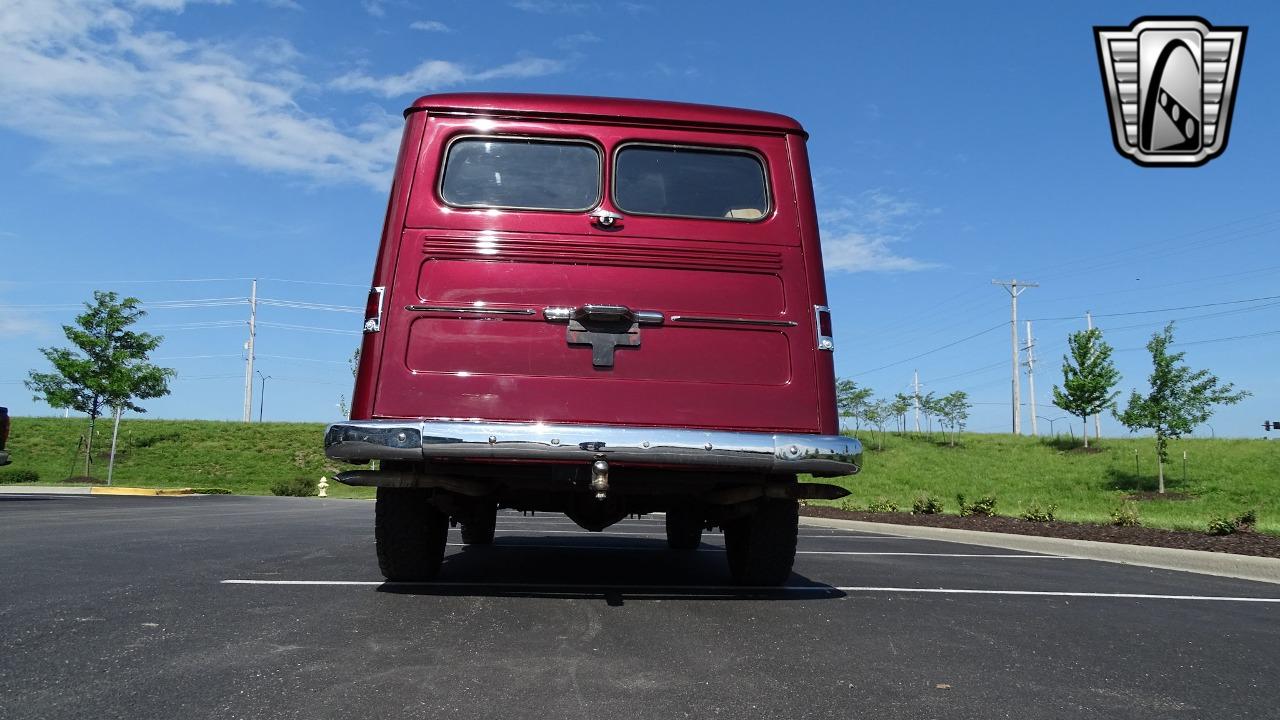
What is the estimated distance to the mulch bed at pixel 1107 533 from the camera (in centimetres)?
871

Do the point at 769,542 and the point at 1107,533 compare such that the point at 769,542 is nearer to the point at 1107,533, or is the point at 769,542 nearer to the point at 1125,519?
the point at 1107,533

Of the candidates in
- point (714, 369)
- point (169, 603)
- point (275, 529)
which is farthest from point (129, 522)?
point (714, 369)

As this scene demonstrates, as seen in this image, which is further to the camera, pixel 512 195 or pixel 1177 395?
pixel 1177 395

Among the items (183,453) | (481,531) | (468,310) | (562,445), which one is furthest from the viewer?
(183,453)

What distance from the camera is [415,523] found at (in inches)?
212

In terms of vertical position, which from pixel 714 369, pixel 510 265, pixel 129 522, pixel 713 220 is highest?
pixel 713 220

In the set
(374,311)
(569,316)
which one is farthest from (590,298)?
(374,311)

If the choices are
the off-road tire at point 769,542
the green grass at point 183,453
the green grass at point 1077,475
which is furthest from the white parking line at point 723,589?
the green grass at point 183,453

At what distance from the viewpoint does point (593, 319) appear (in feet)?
15.7

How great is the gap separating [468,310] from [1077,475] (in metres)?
32.9

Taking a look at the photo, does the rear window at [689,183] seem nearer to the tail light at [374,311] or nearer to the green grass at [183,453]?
the tail light at [374,311]

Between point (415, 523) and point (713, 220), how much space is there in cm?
248

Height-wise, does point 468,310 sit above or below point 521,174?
below

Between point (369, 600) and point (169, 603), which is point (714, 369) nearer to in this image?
point (369, 600)
